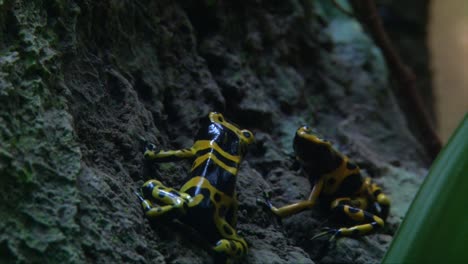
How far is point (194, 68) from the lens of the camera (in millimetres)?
2602

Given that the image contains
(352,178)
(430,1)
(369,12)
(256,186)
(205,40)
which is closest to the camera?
(256,186)

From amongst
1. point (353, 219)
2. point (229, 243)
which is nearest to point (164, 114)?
point (229, 243)

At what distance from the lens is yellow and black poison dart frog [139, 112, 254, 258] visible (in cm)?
183

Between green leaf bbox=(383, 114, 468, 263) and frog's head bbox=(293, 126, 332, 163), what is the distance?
0.79m

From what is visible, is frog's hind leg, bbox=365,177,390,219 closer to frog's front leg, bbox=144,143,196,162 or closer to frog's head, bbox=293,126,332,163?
frog's head, bbox=293,126,332,163

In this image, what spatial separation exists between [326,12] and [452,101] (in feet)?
6.46

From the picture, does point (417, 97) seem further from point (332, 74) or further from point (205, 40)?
point (205, 40)

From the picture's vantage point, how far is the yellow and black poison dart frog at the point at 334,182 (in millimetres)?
2400

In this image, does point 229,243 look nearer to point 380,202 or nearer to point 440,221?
point 440,221

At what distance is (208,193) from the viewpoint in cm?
189

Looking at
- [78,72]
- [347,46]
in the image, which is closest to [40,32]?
[78,72]

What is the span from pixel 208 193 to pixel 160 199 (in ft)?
0.49

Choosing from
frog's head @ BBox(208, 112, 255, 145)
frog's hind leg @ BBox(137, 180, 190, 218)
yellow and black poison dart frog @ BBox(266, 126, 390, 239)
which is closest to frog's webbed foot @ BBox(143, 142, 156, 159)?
frog's hind leg @ BBox(137, 180, 190, 218)

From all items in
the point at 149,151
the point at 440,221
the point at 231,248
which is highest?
the point at 440,221
